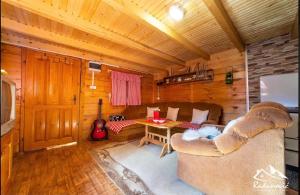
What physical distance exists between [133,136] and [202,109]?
6.65 ft

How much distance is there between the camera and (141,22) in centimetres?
218

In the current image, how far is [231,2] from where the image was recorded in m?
1.88

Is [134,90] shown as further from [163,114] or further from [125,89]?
[163,114]

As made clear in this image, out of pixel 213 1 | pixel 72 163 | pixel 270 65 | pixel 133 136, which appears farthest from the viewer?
pixel 133 136

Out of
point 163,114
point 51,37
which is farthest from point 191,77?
point 51,37

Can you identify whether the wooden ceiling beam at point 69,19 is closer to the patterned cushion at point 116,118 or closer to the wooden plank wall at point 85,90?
the wooden plank wall at point 85,90

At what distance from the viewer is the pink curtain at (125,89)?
14.3ft

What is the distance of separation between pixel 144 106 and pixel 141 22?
2987 millimetres

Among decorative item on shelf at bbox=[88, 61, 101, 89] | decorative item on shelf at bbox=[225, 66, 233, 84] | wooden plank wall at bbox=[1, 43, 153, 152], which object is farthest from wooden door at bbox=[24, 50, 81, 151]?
decorative item on shelf at bbox=[225, 66, 233, 84]

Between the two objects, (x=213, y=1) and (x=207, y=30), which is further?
(x=207, y=30)

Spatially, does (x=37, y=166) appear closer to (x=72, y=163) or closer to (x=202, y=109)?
(x=72, y=163)

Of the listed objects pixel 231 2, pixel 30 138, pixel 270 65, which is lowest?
pixel 30 138

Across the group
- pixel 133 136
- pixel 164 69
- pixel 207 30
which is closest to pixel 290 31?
pixel 207 30

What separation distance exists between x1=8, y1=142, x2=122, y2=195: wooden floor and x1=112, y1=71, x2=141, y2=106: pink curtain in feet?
6.60
